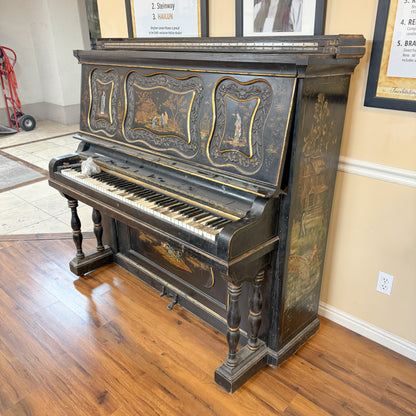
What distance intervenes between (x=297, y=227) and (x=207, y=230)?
1.42 feet

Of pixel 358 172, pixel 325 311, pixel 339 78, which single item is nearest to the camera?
pixel 339 78

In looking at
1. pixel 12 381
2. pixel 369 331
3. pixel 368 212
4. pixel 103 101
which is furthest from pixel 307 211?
pixel 12 381

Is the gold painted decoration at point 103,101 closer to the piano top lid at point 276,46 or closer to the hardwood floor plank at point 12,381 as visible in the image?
the piano top lid at point 276,46

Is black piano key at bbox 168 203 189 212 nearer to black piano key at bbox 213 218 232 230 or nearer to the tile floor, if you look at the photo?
black piano key at bbox 213 218 232 230

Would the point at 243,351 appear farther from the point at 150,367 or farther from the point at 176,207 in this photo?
the point at 176,207

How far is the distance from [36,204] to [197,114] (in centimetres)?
270

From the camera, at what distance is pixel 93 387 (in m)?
1.85

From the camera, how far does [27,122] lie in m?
6.58

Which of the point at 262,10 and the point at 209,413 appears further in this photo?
the point at 262,10

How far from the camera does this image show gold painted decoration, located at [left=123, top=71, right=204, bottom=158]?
184 cm

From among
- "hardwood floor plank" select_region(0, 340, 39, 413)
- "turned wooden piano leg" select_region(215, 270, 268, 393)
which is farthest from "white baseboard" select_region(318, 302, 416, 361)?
"hardwood floor plank" select_region(0, 340, 39, 413)

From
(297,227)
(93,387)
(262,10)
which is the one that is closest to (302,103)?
(297,227)

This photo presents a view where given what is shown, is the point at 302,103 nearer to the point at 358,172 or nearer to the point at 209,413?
the point at 358,172

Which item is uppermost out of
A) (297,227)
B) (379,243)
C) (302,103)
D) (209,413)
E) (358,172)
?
(302,103)
